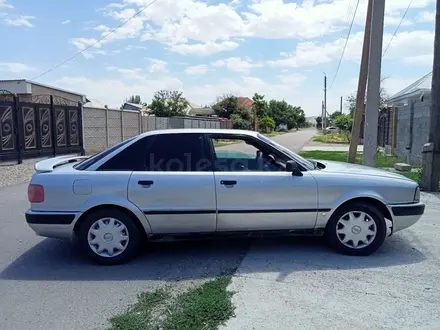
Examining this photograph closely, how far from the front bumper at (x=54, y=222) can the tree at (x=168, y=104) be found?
1634 inches

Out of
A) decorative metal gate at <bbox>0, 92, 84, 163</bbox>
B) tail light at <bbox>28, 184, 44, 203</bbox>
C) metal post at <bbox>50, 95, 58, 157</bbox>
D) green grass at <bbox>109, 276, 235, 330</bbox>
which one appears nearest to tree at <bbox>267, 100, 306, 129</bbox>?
decorative metal gate at <bbox>0, 92, 84, 163</bbox>

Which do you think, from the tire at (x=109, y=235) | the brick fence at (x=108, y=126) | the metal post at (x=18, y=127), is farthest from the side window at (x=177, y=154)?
the brick fence at (x=108, y=126)

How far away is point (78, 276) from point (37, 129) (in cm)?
1229

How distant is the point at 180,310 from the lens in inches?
130

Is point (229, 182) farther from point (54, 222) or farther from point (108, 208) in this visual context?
point (54, 222)

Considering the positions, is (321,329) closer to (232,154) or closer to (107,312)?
(107,312)

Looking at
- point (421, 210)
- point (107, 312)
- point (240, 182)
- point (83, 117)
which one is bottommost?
point (107, 312)

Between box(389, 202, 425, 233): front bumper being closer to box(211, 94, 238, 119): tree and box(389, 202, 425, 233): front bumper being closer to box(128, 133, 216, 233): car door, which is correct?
box(128, 133, 216, 233): car door

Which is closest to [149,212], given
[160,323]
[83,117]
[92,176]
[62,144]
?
[92,176]

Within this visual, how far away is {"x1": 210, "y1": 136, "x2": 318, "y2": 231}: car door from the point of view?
447 centimetres

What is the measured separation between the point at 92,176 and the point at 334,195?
2847 mm

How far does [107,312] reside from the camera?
3.35 meters

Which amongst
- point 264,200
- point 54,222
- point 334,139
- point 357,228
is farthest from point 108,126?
point 334,139

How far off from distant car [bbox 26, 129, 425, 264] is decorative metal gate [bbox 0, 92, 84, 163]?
33.2 ft
